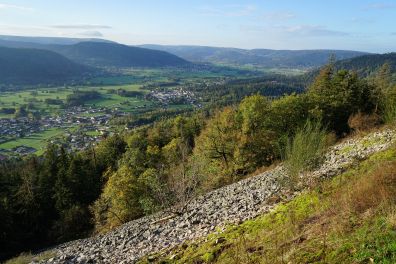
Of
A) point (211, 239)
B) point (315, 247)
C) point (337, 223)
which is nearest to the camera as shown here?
point (315, 247)

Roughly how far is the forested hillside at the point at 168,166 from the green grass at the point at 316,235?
2004 cm

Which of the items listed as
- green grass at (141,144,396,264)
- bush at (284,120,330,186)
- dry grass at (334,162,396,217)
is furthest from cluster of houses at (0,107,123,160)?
dry grass at (334,162,396,217)

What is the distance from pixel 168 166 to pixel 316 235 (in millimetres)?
43013

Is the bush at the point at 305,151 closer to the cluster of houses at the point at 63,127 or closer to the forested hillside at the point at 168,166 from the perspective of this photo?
the forested hillside at the point at 168,166

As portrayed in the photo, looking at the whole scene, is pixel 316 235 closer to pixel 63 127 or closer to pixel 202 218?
pixel 202 218

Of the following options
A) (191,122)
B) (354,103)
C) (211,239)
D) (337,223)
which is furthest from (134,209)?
(191,122)

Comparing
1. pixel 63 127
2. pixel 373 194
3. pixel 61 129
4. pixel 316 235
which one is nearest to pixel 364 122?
pixel 373 194

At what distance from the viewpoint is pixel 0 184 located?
191ft

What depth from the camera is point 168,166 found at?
53.8 meters

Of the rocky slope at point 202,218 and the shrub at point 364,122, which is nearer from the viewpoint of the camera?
the rocky slope at point 202,218

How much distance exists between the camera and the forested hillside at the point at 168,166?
139 ft

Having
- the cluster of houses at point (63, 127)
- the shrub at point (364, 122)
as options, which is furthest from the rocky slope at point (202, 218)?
the cluster of houses at point (63, 127)

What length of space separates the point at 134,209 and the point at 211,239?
25.1 m

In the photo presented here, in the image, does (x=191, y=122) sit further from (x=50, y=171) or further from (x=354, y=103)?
(x=354, y=103)
